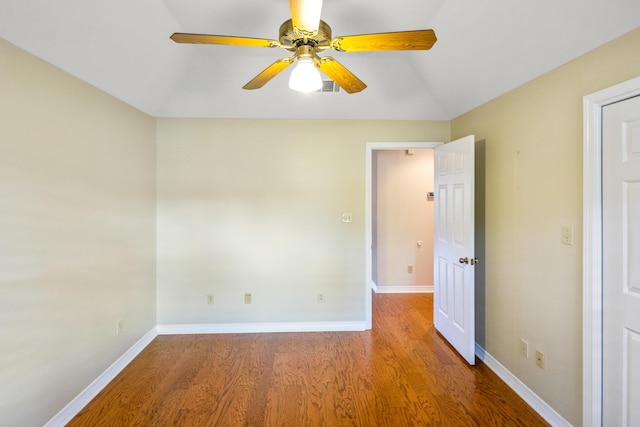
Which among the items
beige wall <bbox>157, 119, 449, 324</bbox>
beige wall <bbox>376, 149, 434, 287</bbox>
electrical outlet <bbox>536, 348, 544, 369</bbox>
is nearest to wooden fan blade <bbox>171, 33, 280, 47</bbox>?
beige wall <bbox>157, 119, 449, 324</bbox>

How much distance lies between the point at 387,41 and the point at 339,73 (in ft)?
1.16

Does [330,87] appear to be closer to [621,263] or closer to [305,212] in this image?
[305,212]

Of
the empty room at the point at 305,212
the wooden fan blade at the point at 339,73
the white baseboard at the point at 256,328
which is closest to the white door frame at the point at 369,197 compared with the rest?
the empty room at the point at 305,212

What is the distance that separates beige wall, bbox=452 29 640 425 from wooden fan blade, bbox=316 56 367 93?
4.18 ft

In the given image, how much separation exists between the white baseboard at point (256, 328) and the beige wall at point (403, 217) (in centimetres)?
145

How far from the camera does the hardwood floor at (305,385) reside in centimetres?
193

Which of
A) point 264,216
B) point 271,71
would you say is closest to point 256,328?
point 264,216

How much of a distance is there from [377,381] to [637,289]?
1.73 meters

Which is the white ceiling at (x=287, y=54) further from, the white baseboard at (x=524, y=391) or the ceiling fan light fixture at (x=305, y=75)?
the white baseboard at (x=524, y=391)

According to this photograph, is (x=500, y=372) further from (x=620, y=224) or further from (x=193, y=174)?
(x=193, y=174)

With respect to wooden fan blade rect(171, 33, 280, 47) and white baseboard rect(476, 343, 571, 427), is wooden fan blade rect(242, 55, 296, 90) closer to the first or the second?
wooden fan blade rect(171, 33, 280, 47)

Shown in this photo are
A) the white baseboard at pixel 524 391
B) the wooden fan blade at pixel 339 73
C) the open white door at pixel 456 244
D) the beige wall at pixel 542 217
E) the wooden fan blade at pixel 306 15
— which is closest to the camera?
the wooden fan blade at pixel 306 15

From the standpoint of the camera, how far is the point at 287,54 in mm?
2541

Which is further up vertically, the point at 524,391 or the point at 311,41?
the point at 311,41
